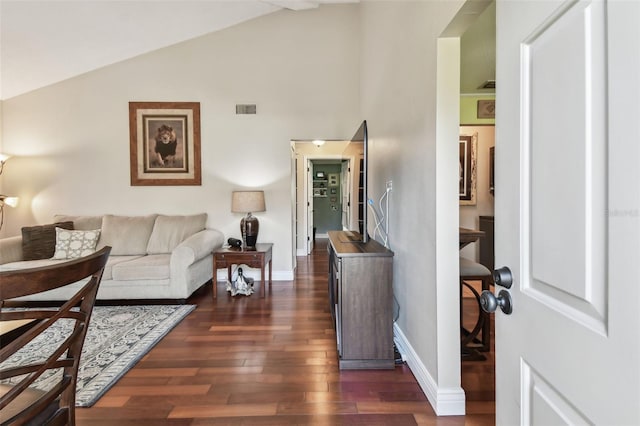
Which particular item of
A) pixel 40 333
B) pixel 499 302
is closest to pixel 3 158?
pixel 40 333

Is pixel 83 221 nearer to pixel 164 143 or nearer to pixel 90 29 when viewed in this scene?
pixel 164 143

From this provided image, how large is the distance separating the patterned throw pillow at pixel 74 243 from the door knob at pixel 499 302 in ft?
13.8

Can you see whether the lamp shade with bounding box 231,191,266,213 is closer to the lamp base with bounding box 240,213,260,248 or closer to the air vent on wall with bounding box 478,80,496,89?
the lamp base with bounding box 240,213,260,248

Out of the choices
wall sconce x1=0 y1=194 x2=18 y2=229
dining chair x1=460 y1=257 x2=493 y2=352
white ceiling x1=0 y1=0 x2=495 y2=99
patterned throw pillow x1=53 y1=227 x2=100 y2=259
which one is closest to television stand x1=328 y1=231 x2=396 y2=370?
dining chair x1=460 y1=257 x2=493 y2=352

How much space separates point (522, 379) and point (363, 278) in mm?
1369

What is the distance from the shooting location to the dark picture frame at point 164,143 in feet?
14.3

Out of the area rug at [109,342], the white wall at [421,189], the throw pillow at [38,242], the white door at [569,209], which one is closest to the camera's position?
the white door at [569,209]

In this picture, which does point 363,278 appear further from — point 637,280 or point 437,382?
point 637,280

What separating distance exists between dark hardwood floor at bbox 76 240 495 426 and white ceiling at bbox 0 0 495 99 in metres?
2.83

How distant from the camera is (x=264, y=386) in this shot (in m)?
1.90

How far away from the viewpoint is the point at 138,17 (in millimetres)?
3686

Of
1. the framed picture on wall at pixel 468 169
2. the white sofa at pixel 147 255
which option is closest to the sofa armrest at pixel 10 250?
the white sofa at pixel 147 255

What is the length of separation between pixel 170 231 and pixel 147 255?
0.40 metres

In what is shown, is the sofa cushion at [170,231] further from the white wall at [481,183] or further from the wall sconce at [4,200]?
the white wall at [481,183]
